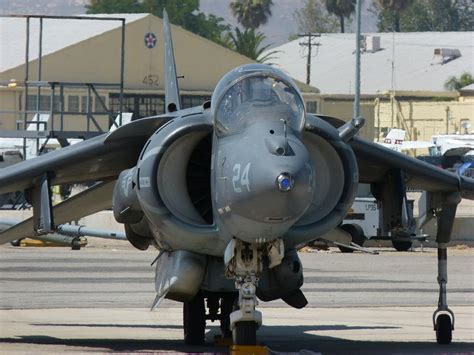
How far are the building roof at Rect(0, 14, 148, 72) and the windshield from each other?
42670 mm

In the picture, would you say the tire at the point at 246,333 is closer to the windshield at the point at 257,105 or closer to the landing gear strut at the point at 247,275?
the landing gear strut at the point at 247,275

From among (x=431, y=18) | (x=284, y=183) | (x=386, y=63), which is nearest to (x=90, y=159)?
(x=284, y=183)

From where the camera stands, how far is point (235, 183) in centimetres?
1129

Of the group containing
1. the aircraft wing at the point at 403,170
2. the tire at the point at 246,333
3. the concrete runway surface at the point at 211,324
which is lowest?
the concrete runway surface at the point at 211,324

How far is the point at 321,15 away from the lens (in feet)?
538

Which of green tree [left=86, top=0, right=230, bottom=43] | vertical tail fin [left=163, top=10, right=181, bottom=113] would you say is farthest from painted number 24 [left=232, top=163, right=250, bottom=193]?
green tree [left=86, top=0, right=230, bottom=43]

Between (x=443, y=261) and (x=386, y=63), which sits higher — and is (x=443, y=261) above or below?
below

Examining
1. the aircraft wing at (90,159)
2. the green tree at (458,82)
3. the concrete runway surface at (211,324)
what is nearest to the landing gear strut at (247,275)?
the concrete runway surface at (211,324)

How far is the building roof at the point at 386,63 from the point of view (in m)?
93.7

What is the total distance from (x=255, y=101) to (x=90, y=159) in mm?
2700

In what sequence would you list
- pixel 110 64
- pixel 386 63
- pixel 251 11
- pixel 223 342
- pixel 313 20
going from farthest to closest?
pixel 313 20 → pixel 251 11 → pixel 386 63 → pixel 110 64 → pixel 223 342

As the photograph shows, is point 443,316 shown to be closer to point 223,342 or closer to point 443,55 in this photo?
point 223,342

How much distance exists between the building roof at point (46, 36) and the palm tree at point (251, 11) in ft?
215

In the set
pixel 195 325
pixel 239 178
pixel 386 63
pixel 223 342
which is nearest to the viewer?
pixel 239 178
